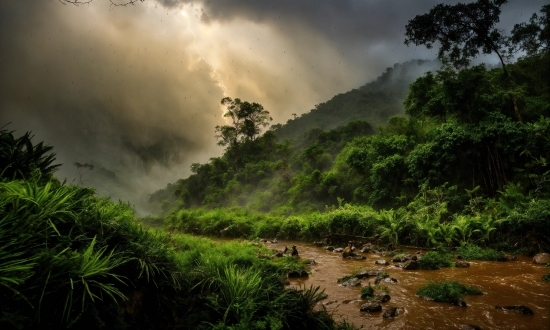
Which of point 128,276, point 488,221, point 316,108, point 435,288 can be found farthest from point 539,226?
point 316,108

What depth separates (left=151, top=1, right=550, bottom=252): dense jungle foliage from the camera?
11766 mm

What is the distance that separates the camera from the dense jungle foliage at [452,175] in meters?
11.8

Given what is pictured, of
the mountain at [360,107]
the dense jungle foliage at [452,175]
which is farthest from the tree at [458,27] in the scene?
the mountain at [360,107]

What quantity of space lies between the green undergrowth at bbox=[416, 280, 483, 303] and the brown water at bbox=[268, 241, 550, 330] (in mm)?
153

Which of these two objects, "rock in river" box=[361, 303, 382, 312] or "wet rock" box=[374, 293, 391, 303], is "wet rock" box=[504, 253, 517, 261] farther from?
"rock in river" box=[361, 303, 382, 312]

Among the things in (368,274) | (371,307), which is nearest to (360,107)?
(368,274)

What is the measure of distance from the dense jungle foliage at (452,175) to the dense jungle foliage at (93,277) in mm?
10111

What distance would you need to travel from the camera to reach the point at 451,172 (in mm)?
17438

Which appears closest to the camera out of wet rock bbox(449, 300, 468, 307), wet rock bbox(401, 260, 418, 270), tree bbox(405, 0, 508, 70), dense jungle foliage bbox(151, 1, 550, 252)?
wet rock bbox(449, 300, 468, 307)

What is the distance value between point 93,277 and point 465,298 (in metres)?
7.26

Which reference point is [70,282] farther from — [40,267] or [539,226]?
[539,226]

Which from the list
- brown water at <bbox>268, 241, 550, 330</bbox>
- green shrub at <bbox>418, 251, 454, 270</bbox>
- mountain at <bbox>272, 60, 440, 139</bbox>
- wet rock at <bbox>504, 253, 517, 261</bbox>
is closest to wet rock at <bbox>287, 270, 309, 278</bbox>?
brown water at <bbox>268, 241, 550, 330</bbox>

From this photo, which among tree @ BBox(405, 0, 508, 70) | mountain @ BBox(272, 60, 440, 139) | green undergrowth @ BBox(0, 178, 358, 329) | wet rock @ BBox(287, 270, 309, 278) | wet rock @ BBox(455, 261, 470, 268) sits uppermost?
mountain @ BBox(272, 60, 440, 139)

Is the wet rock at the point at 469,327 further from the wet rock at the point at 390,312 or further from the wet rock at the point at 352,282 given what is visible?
the wet rock at the point at 352,282
